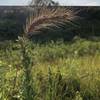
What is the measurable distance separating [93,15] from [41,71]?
1610 cm

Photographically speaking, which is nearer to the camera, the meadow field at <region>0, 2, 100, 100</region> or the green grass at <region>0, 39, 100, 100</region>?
the meadow field at <region>0, 2, 100, 100</region>

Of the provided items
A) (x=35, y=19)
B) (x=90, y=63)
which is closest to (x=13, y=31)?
(x=90, y=63)

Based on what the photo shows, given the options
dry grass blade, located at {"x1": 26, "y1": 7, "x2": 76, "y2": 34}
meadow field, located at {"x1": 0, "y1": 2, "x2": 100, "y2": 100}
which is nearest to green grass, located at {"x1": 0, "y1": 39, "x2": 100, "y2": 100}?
meadow field, located at {"x1": 0, "y1": 2, "x2": 100, "y2": 100}

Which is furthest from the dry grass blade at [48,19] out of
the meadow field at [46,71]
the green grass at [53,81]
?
the green grass at [53,81]

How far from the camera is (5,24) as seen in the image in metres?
21.0

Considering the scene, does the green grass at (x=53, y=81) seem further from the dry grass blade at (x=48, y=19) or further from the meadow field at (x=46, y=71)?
the dry grass blade at (x=48, y=19)

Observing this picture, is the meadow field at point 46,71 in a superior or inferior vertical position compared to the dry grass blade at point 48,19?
inferior

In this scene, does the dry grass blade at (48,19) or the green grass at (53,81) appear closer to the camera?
the dry grass blade at (48,19)

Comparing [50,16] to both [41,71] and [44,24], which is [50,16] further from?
[41,71]

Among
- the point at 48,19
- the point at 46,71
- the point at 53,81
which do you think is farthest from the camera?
the point at 46,71

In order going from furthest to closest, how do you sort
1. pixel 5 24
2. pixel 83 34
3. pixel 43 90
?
pixel 5 24, pixel 83 34, pixel 43 90

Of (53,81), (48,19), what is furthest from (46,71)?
(48,19)

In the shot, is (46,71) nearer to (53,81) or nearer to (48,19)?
(53,81)

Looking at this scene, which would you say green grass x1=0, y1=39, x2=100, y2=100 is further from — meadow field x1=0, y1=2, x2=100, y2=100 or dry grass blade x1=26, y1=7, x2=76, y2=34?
dry grass blade x1=26, y1=7, x2=76, y2=34
